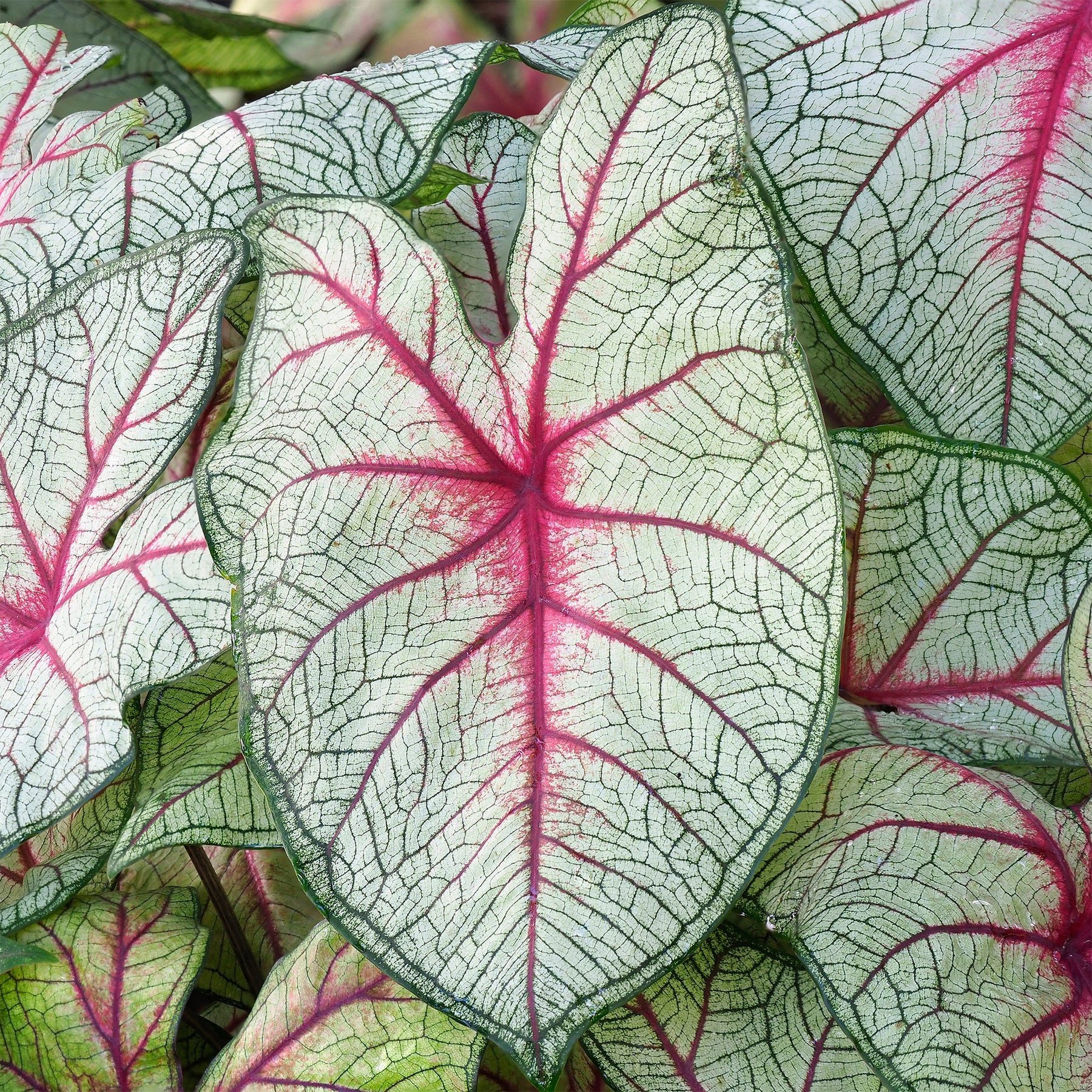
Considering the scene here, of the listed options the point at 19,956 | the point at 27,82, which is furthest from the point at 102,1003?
the point at 27,82

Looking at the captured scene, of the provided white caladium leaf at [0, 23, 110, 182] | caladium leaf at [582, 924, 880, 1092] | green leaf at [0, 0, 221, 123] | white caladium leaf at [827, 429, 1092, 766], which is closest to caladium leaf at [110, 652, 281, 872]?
caladium leaf at [582, 924, 880, 1092]

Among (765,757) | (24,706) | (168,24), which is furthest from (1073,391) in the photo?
(168,24)

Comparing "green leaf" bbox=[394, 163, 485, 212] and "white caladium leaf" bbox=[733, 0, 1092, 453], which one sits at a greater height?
"green leaf" bbox=[394, 163, 485, 212]

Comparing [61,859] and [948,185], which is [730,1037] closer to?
[61,859]

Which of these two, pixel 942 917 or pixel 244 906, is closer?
pixel 942 917

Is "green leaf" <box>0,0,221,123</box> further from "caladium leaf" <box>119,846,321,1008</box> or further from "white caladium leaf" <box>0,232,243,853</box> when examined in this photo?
"caladium leaf" <box>119,846,321,1008</box>

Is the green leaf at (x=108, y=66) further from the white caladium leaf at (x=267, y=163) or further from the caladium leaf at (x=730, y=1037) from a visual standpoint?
the caladium leaf at (x=730, y=1037)
